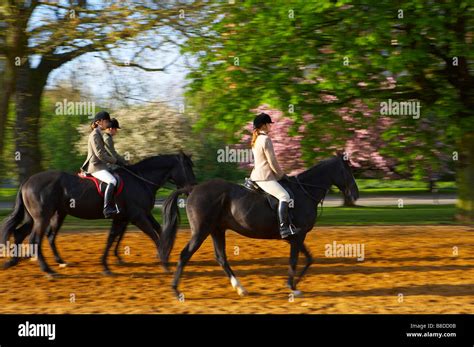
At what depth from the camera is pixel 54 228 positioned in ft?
41.2

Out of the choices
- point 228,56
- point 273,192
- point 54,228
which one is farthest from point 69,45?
point 273,192

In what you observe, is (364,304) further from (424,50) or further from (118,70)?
(118,70)

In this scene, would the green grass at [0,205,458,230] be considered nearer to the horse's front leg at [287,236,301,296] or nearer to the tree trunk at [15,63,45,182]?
the tree trunk at [15,63,45,182]

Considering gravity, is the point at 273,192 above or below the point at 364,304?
above

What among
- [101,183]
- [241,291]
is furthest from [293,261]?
[101,183]

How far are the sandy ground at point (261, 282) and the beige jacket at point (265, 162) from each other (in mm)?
1803

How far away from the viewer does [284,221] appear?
970cm

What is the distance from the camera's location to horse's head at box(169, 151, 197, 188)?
1212 cm

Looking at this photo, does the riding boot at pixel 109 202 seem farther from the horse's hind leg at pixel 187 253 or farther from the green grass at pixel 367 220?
the green grass at pixel 367 220

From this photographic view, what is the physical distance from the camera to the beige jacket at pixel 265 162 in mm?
9633

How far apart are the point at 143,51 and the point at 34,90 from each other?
335 centimetres

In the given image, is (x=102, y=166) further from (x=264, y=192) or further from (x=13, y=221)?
(x=264, y=192)

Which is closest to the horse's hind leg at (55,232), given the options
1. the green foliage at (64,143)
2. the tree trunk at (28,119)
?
the tree trunk at (28,119)

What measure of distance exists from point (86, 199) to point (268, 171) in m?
3.75
